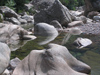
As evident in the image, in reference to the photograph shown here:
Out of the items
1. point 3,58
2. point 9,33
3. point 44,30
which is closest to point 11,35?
point 9,33

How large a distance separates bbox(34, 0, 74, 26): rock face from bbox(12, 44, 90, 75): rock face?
23.5ft

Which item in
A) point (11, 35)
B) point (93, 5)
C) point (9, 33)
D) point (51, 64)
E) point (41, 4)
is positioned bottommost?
point (41, 4)

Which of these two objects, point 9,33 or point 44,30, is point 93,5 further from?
point 9,33

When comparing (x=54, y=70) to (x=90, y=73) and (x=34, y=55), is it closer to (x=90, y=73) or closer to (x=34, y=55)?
(x=34, y=55)

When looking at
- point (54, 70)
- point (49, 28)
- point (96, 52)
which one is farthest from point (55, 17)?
point (54, 70)

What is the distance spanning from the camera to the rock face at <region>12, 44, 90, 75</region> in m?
3.02

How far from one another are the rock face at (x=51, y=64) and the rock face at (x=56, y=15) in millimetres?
7168

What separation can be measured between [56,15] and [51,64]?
781 cm

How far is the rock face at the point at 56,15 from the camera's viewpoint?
412 inches

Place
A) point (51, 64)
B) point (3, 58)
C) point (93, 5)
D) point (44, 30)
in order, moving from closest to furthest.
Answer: point (3, 58) < point (51, 64) < point (44, 30) < point (93, 5)

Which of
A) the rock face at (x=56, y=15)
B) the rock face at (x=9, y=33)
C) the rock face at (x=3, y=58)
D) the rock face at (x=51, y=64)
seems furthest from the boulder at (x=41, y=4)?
the rock face at (x=3, y=58)

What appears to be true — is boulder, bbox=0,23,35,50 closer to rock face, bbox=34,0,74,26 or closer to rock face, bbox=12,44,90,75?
rock face, bbox=12,44,90,75

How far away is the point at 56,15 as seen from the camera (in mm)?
10688

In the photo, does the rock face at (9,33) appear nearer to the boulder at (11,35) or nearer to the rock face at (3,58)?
the boulder at (11,35)
